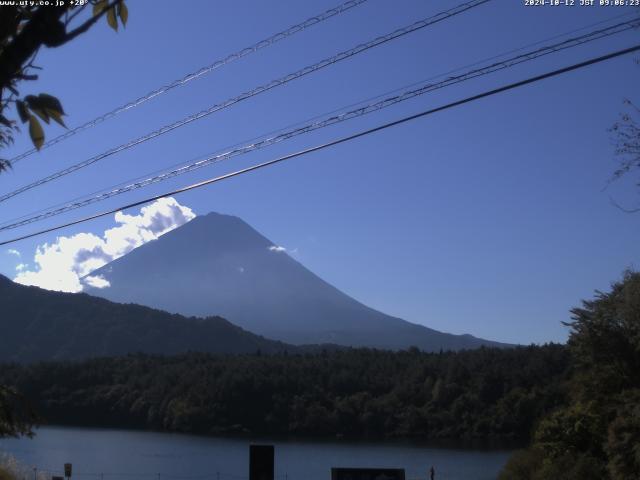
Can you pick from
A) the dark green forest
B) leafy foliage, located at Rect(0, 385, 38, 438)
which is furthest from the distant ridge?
leafy foliage, located at Rect(0, 385, 38, 438)

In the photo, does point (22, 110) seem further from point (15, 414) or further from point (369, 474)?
point (15, 414)

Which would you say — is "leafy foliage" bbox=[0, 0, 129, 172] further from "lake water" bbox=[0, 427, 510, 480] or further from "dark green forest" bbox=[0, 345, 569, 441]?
"dark green forest" bbox=[0, 345, 569, 441]

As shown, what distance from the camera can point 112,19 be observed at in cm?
277

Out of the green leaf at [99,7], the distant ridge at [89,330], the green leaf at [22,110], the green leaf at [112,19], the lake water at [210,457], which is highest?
the distant ridge at [89,330]

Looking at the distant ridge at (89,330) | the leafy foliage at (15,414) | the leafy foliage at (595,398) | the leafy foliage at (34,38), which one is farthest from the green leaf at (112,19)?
the distant ridge at (89,330)

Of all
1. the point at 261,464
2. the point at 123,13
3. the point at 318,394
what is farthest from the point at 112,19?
the point at 318,394

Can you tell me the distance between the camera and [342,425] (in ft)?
216

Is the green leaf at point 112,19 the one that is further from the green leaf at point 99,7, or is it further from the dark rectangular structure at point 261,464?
the dark rectangular structure at point 261,464

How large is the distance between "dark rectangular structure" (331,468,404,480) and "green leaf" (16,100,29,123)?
6.96m

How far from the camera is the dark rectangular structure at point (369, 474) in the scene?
8781mm

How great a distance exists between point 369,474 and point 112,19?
7115 millimetres

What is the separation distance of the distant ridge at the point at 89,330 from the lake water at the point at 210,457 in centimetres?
4297

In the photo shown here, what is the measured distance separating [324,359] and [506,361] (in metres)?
19.5

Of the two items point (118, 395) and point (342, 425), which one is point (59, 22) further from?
Result: point (118, 395)
